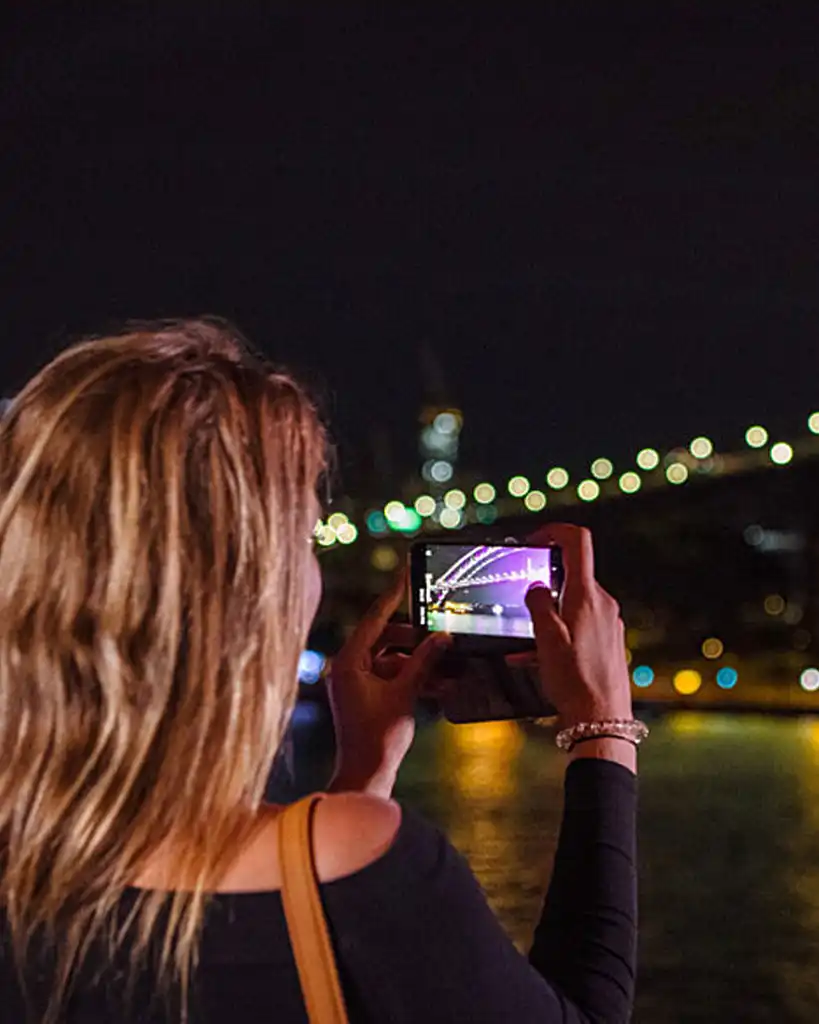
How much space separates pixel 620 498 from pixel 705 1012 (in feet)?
146

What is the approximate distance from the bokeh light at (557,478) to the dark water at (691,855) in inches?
1141

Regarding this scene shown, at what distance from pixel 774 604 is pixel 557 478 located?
334 inches

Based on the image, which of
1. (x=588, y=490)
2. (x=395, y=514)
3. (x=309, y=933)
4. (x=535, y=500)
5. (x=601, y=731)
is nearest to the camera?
(x=309, y=933)

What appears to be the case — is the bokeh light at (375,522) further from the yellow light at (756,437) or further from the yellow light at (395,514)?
the yellow light at (395,514)

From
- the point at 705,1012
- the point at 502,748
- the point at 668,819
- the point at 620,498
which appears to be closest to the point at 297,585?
→ the point at 705,1012

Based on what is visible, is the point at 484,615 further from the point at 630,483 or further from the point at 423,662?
the point at 630,483

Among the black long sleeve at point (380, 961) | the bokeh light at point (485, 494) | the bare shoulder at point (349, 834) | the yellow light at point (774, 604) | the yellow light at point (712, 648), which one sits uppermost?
the bokeh light at point (485, 494)

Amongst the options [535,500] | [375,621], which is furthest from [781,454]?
[375,621]

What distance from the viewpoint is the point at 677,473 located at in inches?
2029

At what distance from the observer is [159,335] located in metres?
1.10

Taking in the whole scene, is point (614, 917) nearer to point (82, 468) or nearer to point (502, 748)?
point (82, 468)

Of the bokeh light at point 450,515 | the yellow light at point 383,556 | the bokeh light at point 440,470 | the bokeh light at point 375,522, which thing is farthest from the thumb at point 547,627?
the bokeh light at point 440,470

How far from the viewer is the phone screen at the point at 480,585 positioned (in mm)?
1394

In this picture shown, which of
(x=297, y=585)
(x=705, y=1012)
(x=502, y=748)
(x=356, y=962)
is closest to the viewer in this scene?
(x=356, y=962)
